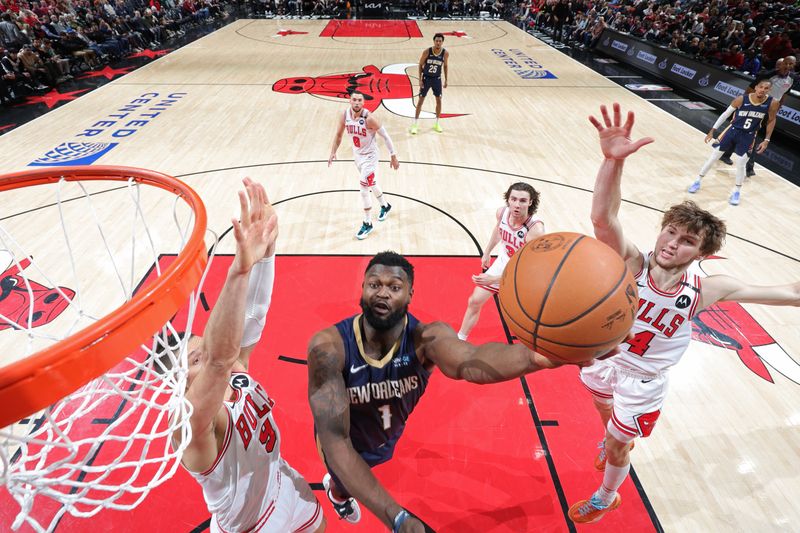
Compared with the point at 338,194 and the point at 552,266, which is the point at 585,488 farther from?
the point at 338,194

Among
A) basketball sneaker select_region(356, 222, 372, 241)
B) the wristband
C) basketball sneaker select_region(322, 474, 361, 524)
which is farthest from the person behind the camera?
basketball sneaker select_region(356, 222, 372, 241)

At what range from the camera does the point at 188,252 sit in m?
1.58

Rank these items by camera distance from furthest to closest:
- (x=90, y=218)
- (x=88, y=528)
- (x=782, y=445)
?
(x=90, y=218)
(x=782, y=445)
(x=88, y=528)

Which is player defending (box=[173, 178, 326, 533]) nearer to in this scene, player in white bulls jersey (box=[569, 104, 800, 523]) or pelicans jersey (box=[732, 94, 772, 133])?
player in white bulls jersey (box=[569, 104, 800, 523])

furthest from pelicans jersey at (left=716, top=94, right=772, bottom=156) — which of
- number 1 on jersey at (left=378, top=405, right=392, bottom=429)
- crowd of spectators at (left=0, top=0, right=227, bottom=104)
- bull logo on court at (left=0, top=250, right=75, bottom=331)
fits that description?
crowd of spectators at (left=0, top=0, right=227, bottom=104)

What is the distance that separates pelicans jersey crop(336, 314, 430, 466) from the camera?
205 cm

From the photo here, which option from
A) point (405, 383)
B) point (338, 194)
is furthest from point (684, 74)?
point (405, 383)

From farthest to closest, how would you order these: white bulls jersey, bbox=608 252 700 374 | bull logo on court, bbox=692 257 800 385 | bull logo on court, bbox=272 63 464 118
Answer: bull logo on court, bbox=272 63 464 118, bull logo on court, bbox=692 257 800 385, white bulls jersey, bbox=608 252 700 374

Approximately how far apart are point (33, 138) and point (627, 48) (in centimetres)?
1703

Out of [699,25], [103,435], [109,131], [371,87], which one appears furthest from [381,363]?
[699,25]

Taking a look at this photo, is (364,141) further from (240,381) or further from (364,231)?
(240,381)

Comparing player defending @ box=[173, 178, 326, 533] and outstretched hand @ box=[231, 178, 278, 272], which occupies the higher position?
outstretched hand @ box=[231, 178, 278, 272]

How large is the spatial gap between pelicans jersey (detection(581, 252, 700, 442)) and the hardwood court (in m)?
0.83

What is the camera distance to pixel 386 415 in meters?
2.20
